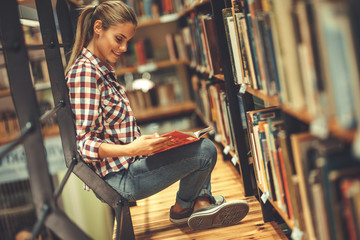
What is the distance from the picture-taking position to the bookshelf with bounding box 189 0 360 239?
0.90 m

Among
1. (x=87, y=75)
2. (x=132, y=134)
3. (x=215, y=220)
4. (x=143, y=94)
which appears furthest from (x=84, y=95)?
(x=143, y=94)

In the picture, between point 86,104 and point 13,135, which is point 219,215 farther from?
point 13,135

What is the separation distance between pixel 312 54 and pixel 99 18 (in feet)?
4.01

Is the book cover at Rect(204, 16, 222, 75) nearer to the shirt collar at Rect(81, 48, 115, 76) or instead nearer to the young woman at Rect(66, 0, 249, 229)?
the young woman at Rect(66, 0, 249, 229)

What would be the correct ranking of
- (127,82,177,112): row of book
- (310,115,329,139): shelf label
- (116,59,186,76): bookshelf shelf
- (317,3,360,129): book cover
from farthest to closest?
(127,82,177,112): row of book < (116,59,186,76): bookshelf shelf < (310,115,329,139): shelf label < (317,3,360,129): book cover

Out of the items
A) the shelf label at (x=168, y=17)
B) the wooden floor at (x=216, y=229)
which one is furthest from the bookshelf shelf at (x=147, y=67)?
the wooden floor at (x=216, y=229)

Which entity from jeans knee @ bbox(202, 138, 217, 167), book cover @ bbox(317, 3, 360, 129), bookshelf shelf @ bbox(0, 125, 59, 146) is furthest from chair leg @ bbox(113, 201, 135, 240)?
bookshelf shelf @ bbox(0, 125, 59, 146)

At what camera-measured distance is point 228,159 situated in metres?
3.30

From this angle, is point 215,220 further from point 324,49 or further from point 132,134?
point 324,49

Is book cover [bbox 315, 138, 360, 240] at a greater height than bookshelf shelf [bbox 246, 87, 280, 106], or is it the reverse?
bookshelf shelf [bbox 246, 87, 280, 106]

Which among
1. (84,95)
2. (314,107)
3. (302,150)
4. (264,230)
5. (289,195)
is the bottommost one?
(264,230)

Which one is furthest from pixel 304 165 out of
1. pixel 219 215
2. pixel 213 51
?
pixel 213 51

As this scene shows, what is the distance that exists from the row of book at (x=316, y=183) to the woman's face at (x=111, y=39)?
78cm

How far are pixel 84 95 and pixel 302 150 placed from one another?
3.17 ft
